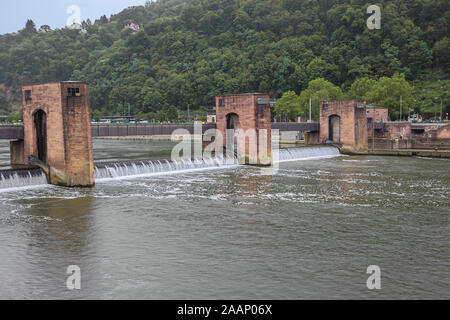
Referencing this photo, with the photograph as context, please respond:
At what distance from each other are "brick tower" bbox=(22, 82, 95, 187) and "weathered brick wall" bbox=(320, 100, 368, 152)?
37.6 meters

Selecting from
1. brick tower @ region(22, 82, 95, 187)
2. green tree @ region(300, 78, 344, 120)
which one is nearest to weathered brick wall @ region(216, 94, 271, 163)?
brick tower @ region(22, 82, 95, 187)

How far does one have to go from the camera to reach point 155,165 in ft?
135

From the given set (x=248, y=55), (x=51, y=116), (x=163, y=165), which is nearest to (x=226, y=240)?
(x=51, y=116)

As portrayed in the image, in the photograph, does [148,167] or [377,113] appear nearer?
[148,167]

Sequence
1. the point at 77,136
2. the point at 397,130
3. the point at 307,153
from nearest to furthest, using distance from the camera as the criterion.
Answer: the point at 77,136 < the point at 307,153 < the point at 397,130

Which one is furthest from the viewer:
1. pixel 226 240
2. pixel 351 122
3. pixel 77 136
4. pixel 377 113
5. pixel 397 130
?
pixel 377 113

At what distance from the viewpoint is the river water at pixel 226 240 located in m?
15.3

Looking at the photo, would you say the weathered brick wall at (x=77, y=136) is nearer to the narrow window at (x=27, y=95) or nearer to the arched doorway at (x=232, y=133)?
the narrow window at (x=27, y=95)

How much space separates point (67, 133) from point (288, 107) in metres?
74.9

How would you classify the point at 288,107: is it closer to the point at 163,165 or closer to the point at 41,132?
the point at 163,165

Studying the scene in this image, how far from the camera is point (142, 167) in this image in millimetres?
39594

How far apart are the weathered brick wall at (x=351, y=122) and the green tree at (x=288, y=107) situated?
38.8 metres
